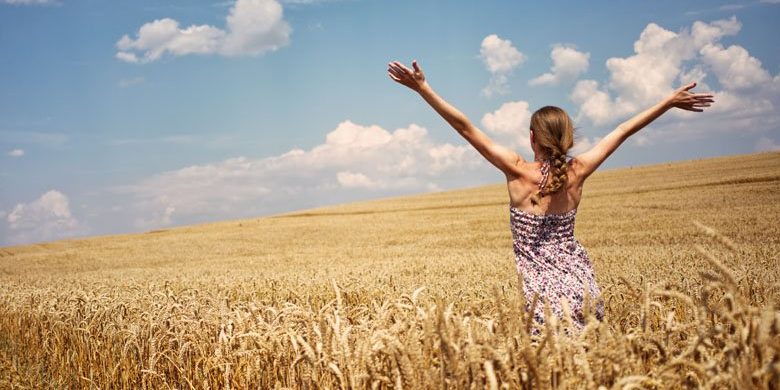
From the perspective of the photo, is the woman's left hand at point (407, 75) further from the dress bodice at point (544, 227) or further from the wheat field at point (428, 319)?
the wheat field at point (428, 319)

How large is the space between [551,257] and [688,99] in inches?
60.3

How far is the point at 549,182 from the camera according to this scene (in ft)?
12.3

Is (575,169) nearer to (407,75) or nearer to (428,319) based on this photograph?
(407,75)

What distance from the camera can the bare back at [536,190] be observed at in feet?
12.5

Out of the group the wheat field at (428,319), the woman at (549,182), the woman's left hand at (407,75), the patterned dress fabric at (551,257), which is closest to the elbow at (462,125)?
the woman at (549,182)

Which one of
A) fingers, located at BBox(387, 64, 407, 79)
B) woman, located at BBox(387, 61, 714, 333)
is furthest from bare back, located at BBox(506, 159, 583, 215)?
fingers, located at BBox(387, 64, 407, 79)

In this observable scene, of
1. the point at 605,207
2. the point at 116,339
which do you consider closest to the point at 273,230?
the point at 605,207

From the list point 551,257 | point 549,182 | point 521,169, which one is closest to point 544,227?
point 551,257

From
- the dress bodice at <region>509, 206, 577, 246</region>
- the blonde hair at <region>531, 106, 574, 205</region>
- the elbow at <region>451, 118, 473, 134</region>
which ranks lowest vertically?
the dress bodice at <region>509, 206, 577, 246</region>

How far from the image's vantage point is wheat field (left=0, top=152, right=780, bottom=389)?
188 centimetres

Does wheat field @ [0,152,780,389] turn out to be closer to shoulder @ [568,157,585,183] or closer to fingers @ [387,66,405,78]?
shoulder @ [568,157,585,183]

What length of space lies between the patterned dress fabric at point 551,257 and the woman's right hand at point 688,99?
108 centimetres

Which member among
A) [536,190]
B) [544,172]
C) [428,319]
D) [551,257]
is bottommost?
[551,257]

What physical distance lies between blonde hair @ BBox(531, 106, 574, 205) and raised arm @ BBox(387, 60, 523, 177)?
229 mm
